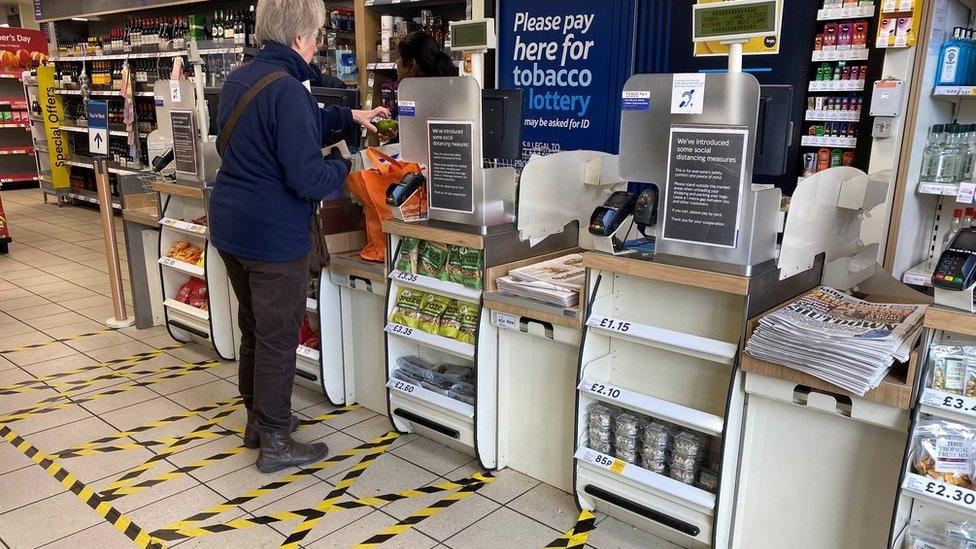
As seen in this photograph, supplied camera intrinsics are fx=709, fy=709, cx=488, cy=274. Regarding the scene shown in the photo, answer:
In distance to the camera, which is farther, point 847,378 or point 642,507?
point 642,507

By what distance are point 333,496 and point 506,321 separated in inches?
40.3

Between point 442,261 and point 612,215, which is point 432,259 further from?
point 612,215

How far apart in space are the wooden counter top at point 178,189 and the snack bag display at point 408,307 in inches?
64.5

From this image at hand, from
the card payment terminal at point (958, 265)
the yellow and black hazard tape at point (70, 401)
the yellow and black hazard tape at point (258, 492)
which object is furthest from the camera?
the yellow and black hazard tape at point (70, 401)

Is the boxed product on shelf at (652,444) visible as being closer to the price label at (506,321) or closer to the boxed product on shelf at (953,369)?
the price label at (506,321)

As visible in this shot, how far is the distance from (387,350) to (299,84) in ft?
4.27

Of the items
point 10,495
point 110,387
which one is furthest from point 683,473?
point 110,387

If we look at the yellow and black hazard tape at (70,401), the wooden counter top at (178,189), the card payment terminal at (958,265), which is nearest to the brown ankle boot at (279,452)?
the yellow and black hazard tape at (70,401)

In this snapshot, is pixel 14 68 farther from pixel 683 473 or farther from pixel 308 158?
pixel 683 473

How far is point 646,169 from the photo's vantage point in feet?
7.80

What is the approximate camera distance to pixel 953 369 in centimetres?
189

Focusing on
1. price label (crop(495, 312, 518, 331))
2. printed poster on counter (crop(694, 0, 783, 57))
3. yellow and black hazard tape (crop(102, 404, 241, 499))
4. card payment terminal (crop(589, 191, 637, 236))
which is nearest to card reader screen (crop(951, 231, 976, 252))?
card payment terminal (crop(589, 191, 637, 236))

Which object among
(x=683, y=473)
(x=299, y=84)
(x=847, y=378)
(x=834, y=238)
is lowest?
(x=683, y=473)

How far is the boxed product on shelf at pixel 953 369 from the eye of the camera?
1.86m
